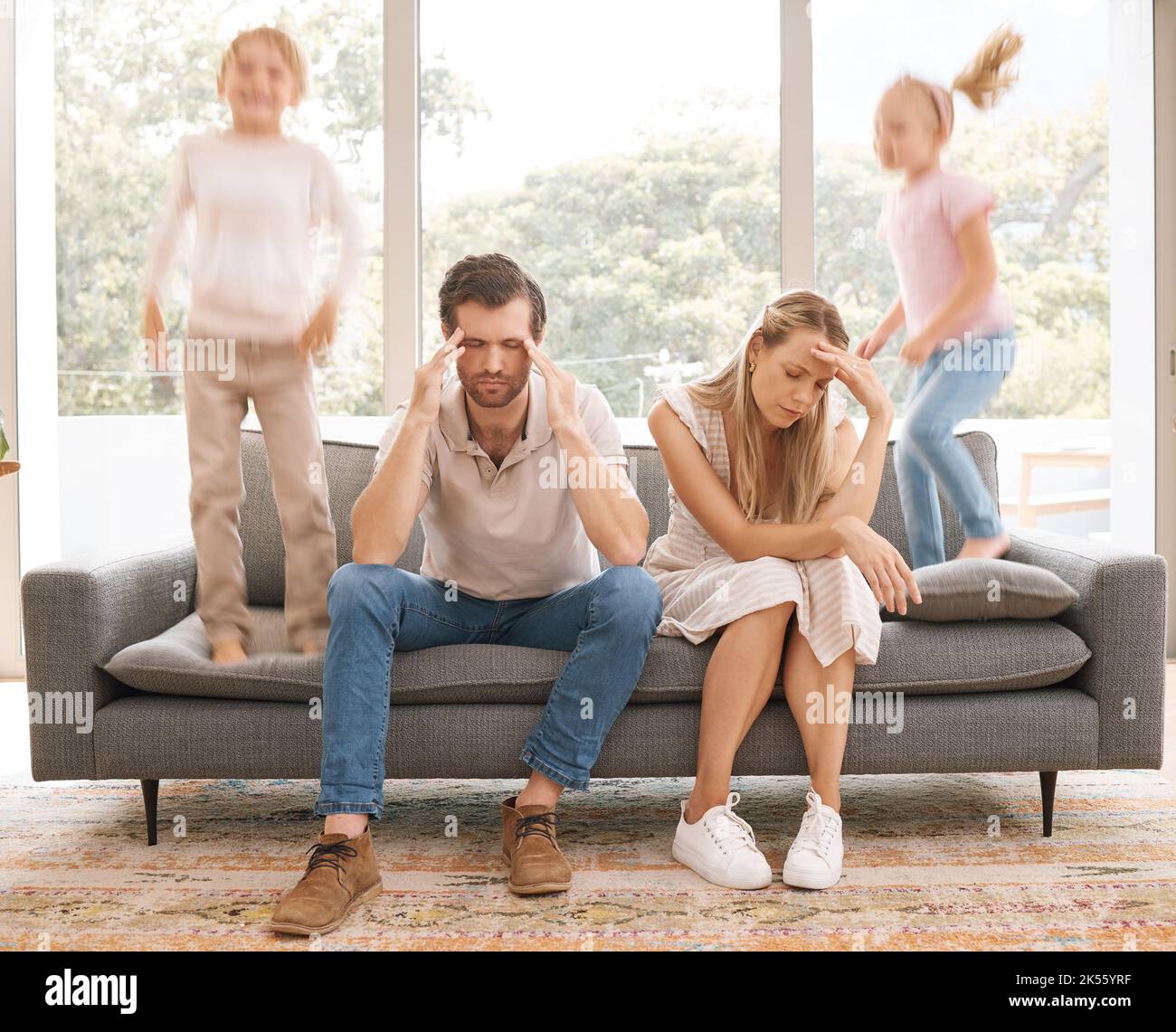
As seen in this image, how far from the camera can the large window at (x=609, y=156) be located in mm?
3688

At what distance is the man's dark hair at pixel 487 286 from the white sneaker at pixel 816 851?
99 centimetres

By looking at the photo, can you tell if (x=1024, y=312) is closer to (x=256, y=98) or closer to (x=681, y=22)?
(x=681, y=22)

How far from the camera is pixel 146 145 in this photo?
12.0ft

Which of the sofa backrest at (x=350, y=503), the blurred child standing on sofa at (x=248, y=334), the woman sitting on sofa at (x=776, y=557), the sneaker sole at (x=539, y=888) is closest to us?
the sneaker sole at (x=539, y=888)

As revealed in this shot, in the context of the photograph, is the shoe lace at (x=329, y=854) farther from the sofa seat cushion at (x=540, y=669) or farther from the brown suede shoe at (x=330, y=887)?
the sofa seat cushion at (x=540, y=669)

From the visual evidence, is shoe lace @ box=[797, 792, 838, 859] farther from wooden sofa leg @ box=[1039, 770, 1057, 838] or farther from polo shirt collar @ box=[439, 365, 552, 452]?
polo shirt collar @ box=[439, 365, 552, 452]

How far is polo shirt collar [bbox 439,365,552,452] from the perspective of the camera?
2.21 meters

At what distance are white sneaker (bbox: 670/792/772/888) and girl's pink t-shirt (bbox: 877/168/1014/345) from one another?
1486 mm

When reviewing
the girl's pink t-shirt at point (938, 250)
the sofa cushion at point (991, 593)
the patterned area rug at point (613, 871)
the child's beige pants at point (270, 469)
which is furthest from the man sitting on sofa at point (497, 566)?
the girl's pink t-shirt at point (938, 250)

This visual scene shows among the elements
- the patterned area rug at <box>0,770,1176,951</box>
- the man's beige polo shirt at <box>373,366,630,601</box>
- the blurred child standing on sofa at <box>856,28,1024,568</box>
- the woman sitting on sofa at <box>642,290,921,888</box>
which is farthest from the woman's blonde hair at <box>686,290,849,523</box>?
the patterned area rug at <box>0,770,1176,951</box>

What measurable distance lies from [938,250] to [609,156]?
1.19 m

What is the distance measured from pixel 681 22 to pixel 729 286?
0.84m

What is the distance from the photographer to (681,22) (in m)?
3.70

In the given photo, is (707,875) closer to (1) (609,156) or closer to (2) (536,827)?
(2) (536,827)
